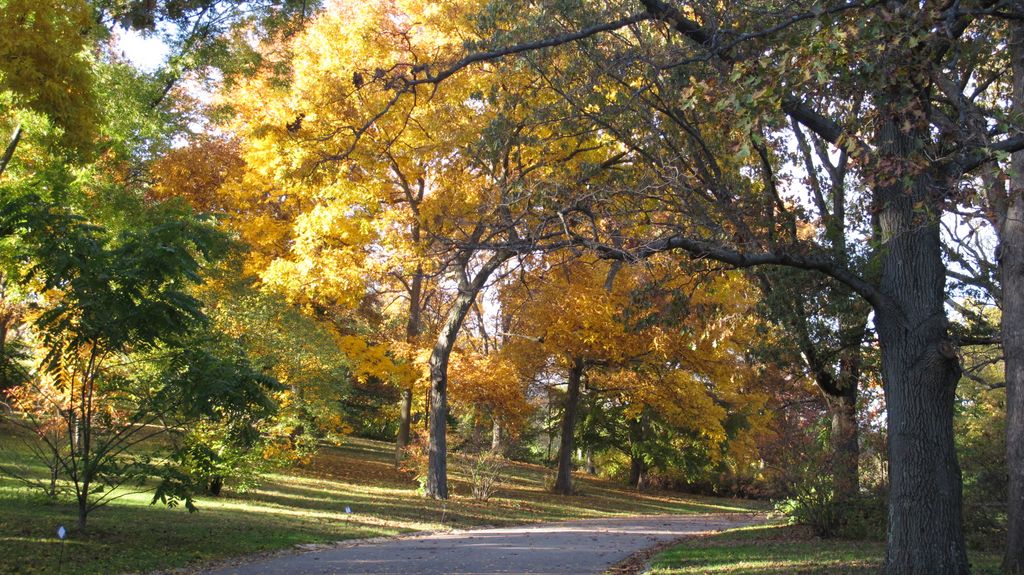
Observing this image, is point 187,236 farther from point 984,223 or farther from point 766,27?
point 984,223

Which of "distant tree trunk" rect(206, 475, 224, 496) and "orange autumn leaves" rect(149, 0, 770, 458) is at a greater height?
"orange autumn leaves" rect(149, 0, 770, 458)

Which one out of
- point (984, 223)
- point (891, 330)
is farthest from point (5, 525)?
point (984, 223)

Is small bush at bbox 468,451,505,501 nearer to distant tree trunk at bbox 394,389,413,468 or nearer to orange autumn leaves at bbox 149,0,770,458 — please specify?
orange autumn leaves at bbox 149,0,770,458

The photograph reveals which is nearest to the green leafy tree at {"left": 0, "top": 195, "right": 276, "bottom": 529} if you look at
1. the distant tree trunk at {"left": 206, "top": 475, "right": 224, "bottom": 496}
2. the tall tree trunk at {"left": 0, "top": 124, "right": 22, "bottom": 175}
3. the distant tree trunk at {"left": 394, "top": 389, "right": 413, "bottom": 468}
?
the tall tree trunk at {"left": 0, "top": 124, "right": 22, "bottom": 175}

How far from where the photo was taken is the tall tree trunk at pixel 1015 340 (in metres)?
10.0

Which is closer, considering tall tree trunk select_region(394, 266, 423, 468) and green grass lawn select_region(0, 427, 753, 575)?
green grass lawn select_region(0, 427, 753, 575)

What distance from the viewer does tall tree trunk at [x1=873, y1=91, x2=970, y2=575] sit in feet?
27.9

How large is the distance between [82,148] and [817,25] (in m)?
9.63

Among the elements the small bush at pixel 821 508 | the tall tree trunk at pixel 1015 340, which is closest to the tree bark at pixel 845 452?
the small bush at pixel 821 508

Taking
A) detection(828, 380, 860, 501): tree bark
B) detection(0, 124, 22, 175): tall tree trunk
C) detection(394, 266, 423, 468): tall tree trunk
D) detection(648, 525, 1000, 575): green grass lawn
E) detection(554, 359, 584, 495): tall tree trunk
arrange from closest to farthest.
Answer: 1. detection(648, 525, 1000, 575): green grass lawn
2. detection(0, 124, 22, 175): tall tree trunk
3. detection(828, 380, 860, 501): tree bark
4. detection(394, 266, 423, 468): tall tree trunk
5. detection(554, 359, 584, 495): tall tree trunk

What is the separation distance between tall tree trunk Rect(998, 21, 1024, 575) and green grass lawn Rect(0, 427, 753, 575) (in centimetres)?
986

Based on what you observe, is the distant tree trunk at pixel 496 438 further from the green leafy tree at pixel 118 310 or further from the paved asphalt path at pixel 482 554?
the green leafy tree at pixel 118 310

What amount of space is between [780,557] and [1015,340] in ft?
14.4

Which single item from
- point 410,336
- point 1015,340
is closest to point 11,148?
point 410,336
